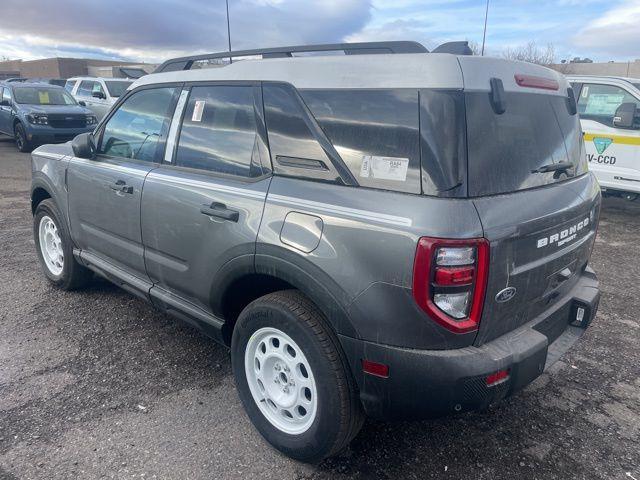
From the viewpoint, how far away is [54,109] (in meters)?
13.2

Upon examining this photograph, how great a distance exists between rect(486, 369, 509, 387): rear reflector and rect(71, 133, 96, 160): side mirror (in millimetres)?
3134

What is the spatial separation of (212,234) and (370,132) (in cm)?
105

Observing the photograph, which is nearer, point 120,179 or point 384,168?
point 384,168

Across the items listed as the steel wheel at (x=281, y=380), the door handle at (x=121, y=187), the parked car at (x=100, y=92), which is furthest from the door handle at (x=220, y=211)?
the parked car at (x=100, y=92)

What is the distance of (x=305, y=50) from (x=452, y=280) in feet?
4.77

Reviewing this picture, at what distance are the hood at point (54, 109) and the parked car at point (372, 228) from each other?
1167 cm

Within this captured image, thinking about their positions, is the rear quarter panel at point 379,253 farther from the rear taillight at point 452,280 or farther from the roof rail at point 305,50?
the roof rail at point 305,50

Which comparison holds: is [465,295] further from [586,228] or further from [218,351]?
[218,351]

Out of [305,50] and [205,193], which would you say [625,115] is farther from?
[205,193]

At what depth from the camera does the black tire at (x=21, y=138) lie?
43.5ft

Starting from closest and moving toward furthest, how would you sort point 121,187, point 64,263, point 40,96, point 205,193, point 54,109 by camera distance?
point 205,193
point 121,187
point 64,263
point 54,109
point 40,96

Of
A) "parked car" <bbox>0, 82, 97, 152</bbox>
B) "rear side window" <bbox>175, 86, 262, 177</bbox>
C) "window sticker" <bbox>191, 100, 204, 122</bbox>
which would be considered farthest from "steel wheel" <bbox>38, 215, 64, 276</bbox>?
"parked car" <bbox>0, 82, 97, 152</bbox>

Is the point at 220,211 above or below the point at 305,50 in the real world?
below

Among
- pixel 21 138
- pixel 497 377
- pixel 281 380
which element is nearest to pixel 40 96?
pixel 21 138
